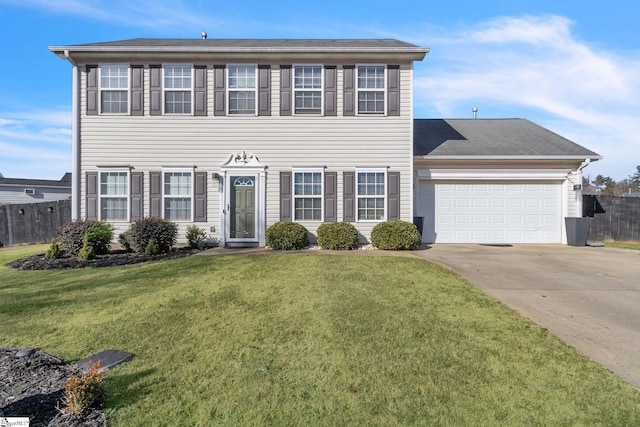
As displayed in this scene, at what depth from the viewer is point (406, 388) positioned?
289 centimetres

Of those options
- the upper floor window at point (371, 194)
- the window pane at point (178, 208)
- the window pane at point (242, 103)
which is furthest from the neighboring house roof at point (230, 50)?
the window pane at point (178, 208)

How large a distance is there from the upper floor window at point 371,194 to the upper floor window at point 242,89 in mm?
4055

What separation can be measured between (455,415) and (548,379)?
1125mm

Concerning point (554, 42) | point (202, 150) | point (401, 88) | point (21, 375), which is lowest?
point (21, 375)

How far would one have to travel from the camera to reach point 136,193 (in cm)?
1060

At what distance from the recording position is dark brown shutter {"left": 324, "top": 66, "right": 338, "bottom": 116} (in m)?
10.6

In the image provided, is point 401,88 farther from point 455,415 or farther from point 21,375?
point 21,375

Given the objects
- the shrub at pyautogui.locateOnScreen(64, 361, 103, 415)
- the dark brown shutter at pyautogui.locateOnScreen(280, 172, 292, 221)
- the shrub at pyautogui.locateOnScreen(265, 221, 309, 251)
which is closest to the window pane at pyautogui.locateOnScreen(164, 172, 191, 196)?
the dark brown shutter at pyautogui.locateOnScreen(280, 172, 292, 221)

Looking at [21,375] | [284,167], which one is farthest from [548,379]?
[284,167]

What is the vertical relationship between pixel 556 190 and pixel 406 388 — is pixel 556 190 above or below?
above

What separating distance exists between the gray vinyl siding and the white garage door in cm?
163

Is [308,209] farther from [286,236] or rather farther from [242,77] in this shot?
[242,77]

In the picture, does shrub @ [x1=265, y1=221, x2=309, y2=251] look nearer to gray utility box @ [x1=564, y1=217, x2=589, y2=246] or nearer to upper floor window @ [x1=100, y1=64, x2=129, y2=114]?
upper floor window @ [x1=100, y1=64, x2=129, y2=114]

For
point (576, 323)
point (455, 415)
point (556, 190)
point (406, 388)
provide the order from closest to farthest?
point (455, 415) → point (406, 388) → point (576, 323) → point (556, 190)
